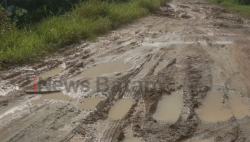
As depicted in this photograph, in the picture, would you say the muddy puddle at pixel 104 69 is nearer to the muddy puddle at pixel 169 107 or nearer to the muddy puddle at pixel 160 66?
the muddy puddle at pixel 160 66

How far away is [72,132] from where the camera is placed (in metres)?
3.52

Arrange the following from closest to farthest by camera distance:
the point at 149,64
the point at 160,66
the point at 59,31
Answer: the point at 160,66, the point at 149,64, the point at 59,31

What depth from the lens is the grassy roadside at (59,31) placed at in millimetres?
6137

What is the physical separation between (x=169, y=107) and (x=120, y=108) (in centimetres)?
77

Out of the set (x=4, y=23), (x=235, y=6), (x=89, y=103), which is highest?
(x=4, y=23)

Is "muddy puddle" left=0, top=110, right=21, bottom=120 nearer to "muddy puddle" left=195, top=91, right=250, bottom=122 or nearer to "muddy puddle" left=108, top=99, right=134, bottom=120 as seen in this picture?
"muddy puddle" left=108, top=99, right=134, bottom=120

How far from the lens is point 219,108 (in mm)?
4410

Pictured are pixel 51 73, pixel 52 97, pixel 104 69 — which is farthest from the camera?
pixel 104 69

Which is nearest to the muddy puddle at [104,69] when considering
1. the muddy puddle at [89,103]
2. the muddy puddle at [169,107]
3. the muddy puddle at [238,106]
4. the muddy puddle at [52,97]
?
the muddy puddle at [52,97]

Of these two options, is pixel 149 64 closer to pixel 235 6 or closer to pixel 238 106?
pixel 238 106

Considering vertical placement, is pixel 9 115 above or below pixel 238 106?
above

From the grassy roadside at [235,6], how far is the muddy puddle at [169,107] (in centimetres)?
1114

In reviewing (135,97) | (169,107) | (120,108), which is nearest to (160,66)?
(135,97)

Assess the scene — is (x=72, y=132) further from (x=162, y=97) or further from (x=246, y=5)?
(x=246, y=5)
